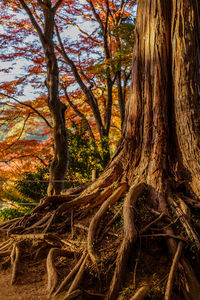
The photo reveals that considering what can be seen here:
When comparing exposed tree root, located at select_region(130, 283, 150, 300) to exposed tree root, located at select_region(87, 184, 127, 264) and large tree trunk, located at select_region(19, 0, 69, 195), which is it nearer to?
exposed tree root, located at select_region(87, 184, 127, 264)

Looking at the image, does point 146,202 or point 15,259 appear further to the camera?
point 146,202

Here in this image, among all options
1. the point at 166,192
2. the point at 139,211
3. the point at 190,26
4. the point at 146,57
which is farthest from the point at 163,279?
the point at 190,26

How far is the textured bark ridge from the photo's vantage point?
225 cm

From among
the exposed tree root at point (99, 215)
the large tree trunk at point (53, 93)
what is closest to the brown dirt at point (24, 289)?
the exposed tree root at point (99, 215)

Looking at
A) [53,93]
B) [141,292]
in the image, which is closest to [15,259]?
[141,292]

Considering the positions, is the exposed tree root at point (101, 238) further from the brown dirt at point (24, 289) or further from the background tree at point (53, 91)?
the background tree at point (53, 91)

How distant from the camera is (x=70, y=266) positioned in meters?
2.58

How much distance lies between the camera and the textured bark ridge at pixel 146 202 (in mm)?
2254

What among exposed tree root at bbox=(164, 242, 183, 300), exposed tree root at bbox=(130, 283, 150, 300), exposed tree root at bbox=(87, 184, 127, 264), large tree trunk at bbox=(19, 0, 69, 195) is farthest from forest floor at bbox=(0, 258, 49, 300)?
large tree trunk at bbox=(19, 0, 69, 195)

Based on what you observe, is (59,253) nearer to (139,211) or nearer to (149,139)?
(139,211)

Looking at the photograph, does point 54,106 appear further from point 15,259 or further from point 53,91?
point 15,259

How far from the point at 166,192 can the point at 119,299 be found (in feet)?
4.05

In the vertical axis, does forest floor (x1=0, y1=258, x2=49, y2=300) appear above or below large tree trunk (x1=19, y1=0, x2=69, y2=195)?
below

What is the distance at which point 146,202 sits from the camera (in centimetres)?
288
